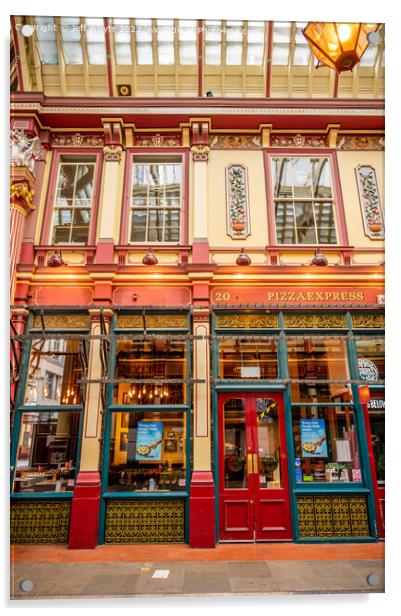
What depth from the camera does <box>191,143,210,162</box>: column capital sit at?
784 centimetres

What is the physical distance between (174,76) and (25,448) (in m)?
7.26

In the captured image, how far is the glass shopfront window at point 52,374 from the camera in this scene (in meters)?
6.73

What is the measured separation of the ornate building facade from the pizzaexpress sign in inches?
1.0

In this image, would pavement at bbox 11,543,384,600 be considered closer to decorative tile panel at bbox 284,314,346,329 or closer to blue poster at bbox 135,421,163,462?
blue poster at bbox 135,421,163,462

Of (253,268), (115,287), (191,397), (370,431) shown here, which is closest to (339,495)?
(370,431)

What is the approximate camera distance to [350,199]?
25.6 feet

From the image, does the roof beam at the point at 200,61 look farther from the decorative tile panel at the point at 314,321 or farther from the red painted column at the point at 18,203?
the decorative tile panel at the point at 314,321

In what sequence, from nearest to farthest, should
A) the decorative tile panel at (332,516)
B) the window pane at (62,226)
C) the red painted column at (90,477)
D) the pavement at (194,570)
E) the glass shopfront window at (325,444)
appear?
the pavement at (194,570)
the red painted column at (90,477)
the decorative tile panel at (332,516)
the glass shopfront window at (325,444)
the window pane at (62,226)

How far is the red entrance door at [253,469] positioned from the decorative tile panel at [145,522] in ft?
2.33

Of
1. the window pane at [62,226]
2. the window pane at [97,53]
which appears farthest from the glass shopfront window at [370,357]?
the window pane at [97,53]

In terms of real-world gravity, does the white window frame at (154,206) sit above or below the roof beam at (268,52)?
below

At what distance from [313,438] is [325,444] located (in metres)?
0.22

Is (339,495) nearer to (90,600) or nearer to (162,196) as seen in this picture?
(90,600)

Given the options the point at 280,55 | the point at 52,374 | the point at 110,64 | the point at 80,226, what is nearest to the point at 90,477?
the point at 52,374
